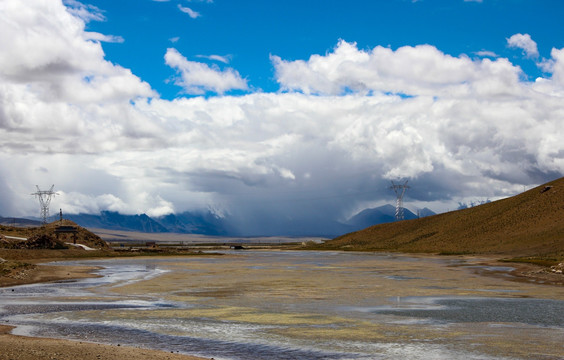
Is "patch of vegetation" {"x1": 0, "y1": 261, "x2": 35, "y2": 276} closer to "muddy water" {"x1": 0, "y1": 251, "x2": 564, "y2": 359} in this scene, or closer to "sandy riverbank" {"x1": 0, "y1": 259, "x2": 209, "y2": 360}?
"muddy water" {"x1": 0, "y1": 251, "x2": 564, "y2": 359}

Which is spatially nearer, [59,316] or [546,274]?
[59,316]

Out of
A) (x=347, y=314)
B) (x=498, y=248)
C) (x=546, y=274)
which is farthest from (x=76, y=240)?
(x=347, y=314)

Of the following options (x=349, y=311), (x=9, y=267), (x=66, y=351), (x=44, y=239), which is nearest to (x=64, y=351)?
(x=66, y=351)

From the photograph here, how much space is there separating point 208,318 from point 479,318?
15.9 m

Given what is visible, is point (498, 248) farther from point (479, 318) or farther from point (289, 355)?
point (289, 355)

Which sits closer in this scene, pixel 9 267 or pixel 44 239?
pixel 9 267

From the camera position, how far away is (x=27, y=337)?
24.5 metres

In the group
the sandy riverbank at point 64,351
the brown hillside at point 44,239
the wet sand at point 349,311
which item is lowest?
the wet sand at point 349,311

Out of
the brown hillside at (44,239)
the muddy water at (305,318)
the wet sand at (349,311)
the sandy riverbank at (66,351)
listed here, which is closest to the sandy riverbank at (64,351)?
the sandy riverbank at (66,351)

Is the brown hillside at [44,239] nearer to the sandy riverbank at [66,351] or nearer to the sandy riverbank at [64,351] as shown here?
the sandy riverbank at [64,351]

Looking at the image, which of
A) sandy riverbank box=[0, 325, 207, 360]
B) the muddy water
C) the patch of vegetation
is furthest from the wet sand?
the patch of vegetation

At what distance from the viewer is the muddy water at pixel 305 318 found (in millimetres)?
23734

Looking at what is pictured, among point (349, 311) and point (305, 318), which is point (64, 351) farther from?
point (349, 311)

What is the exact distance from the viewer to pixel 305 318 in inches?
1264
